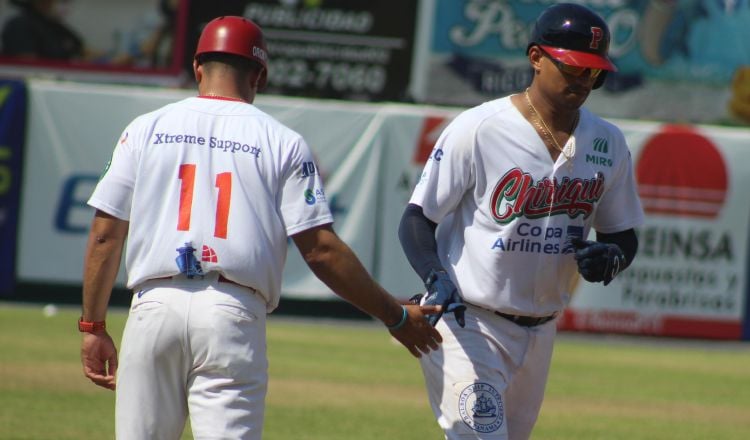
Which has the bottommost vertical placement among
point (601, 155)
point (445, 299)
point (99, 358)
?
point (99, 358)

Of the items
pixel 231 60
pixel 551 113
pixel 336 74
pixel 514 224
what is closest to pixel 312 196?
pixel 231 60

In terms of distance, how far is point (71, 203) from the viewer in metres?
16.6

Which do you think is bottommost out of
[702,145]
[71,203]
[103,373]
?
[71,203]

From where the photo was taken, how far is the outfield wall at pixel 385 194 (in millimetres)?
16625

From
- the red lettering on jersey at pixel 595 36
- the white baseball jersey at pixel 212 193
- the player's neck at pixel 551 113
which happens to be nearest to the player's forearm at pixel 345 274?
the white baseball jersey at pixel 212 193

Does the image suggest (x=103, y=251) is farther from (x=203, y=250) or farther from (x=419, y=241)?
(x=419, y=241)

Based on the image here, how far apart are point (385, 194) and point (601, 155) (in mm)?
11610

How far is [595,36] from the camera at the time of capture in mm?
5305

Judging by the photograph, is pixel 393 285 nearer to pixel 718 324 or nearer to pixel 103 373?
pixel 718 324

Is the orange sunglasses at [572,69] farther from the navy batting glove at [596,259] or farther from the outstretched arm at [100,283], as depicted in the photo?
the outstretched arm at [100,283]

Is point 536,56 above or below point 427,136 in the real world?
above

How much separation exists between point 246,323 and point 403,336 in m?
0.70

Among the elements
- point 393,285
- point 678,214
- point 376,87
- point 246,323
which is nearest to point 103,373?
point 246,323

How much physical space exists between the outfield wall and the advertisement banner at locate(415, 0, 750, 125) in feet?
12.9
